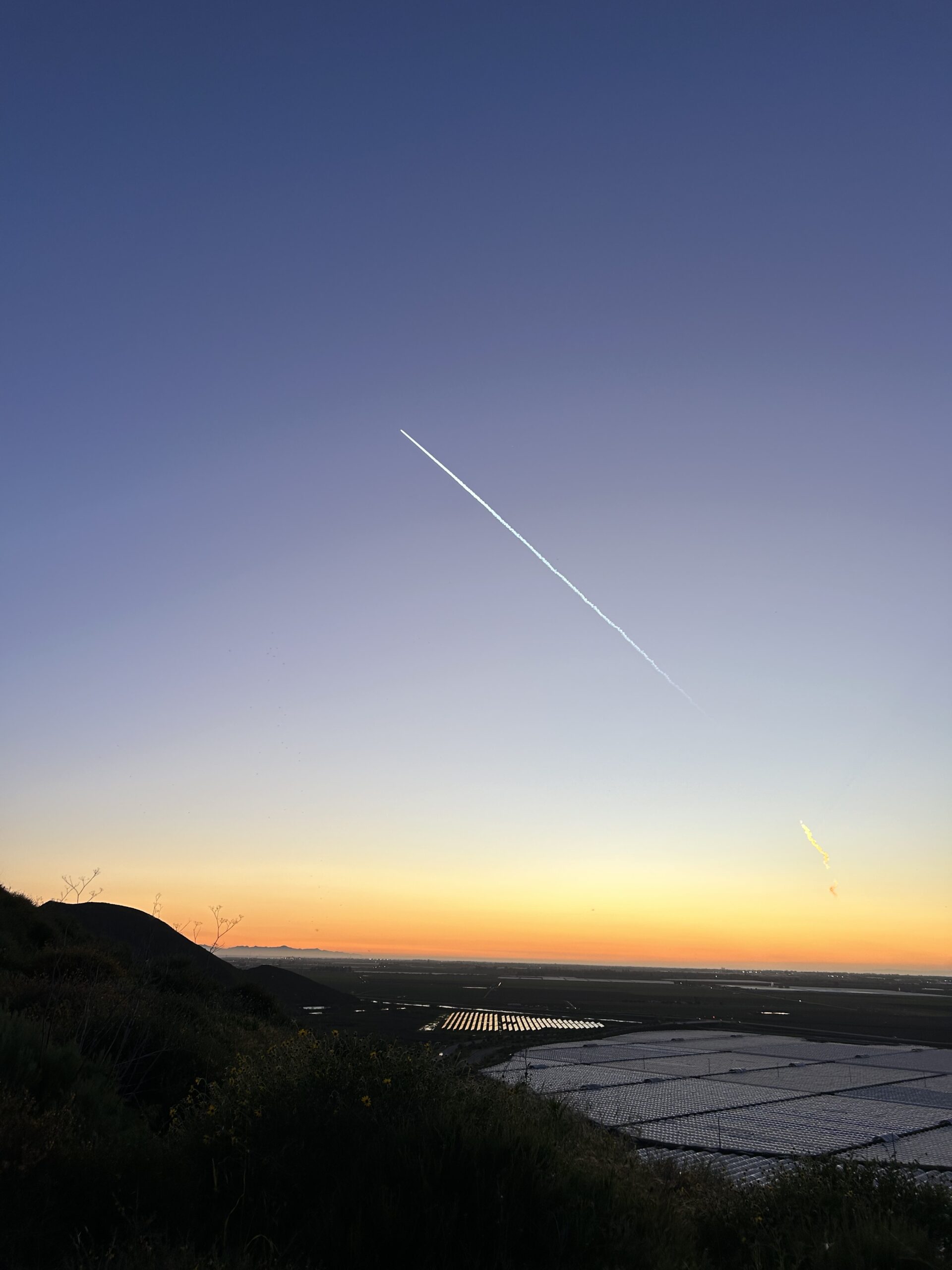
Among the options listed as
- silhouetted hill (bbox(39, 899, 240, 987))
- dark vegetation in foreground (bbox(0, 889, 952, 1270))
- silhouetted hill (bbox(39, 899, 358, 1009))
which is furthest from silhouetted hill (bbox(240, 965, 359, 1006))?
dark vegetation in foreground (bbox(0, 889, 952, 1270))

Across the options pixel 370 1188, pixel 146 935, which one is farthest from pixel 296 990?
pixel 370 1188

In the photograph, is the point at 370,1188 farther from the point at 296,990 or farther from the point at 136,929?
the point at 296,990

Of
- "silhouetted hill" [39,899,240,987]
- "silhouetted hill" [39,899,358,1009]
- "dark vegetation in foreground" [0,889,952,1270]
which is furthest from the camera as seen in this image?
"silhouetted hill" [39,899,240,987]

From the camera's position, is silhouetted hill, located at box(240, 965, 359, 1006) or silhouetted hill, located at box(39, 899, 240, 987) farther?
silhouetted hill, located at box(240, 965, 359, 1006)

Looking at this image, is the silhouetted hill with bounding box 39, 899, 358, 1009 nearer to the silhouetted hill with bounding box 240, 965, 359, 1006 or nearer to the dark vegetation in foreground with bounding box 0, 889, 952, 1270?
the silhouetted hill with bounding box 240, 965, 359, 1006

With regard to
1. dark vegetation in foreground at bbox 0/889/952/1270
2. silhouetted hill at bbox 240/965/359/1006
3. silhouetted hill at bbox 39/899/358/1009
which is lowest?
silhouetted hill at bbox 240/965/359/1006

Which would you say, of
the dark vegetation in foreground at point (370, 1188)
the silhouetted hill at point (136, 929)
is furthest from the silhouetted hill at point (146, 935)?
the dark vegetation in foreground at point (370, 1188)
